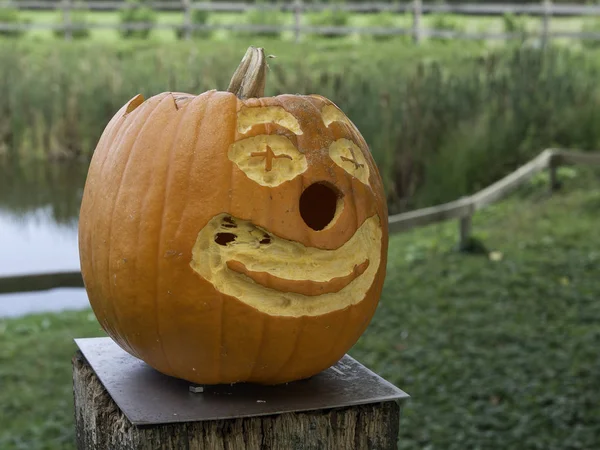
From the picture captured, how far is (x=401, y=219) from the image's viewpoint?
614cm

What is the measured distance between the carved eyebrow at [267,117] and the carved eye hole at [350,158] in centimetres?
10

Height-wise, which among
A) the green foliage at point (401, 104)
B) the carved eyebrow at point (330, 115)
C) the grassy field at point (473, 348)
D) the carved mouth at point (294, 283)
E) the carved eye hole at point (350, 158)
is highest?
the carved eyebrow at point (330, 115)

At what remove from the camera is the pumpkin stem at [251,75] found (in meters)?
1.87

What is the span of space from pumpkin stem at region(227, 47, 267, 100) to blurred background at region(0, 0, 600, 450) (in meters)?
2.39

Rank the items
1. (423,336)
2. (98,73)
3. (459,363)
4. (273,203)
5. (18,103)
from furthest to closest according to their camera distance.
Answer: (98,73)
(18,103)
(423,336)
(459,363)
(273,203)

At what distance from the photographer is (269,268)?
68.1 inches

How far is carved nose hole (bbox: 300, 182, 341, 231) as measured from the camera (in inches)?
76.4

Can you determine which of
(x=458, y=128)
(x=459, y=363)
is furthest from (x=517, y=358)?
(x=458, y=128)

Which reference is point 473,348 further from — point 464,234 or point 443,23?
point 443,23

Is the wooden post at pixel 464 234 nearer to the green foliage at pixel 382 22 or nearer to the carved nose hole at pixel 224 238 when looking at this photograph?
the carved nose hole at pixel 224 238

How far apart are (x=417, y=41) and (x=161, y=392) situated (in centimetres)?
1580

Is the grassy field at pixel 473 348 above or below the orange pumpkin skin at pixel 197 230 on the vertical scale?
below

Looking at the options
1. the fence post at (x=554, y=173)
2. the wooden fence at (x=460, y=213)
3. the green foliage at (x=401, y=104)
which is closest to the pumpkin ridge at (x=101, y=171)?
the wooden fence at (x=460, y=213)

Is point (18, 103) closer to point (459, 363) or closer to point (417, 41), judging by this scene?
point (459, 363)
